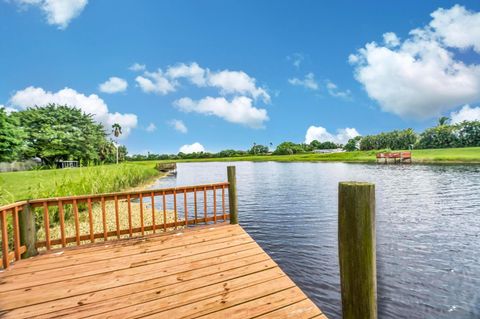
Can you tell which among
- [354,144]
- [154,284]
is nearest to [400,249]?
[154,284]

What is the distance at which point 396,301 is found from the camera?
427 cm

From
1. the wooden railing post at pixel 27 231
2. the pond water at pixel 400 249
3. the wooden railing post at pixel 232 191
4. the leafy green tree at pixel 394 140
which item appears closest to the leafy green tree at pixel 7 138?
the pond water at pixel 400 249

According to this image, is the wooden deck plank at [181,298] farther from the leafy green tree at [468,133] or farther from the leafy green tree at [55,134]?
the leafy green tree at [468,133]

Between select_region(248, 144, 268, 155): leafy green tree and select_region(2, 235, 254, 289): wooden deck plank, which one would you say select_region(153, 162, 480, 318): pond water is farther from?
select_region(248, 144, 268, 155): leafy green tree

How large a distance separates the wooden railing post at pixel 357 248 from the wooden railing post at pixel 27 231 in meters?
4.61

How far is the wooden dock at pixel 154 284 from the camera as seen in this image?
2451 millimetres

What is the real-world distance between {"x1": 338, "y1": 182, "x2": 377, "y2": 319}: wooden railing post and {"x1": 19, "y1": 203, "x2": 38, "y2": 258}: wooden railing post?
461cm

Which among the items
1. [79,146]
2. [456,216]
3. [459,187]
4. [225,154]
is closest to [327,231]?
[456,216]

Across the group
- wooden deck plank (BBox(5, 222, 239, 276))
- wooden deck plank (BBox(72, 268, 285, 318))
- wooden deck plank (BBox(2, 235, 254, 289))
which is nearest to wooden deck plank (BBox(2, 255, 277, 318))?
wooden deck plank (BBox(72, 268, 285, 318))

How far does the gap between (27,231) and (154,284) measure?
101 inches

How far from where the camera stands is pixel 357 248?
1.67 metres

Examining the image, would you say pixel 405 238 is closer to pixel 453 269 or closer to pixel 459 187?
pixel 453 269

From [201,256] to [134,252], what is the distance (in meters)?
1.16

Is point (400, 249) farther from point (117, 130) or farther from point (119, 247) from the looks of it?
point (117, 130)
